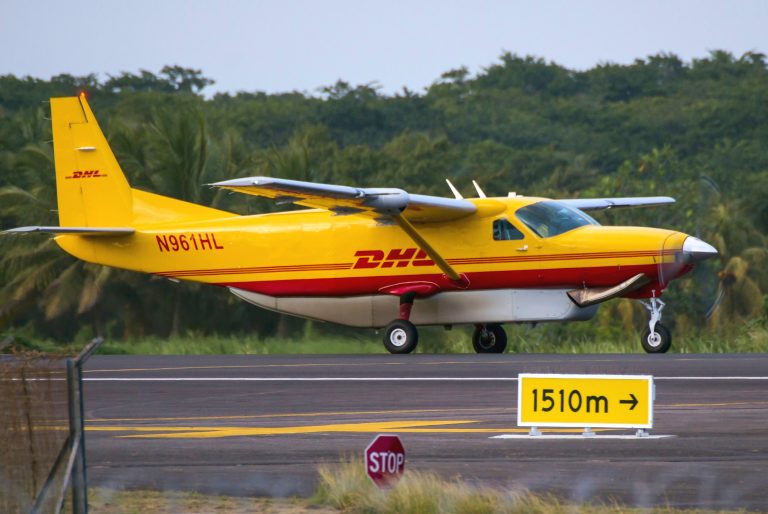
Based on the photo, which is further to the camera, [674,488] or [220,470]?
[220,470]

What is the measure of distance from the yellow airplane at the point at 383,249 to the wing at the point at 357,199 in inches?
1.2

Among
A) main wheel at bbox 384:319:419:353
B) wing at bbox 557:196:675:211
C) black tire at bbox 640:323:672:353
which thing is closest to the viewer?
black tire at bbox 640:323:672:353

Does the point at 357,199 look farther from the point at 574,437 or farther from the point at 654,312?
the point at 574,437

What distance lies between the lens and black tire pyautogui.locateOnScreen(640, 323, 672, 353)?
840 inches

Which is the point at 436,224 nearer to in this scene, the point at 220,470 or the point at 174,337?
the point at 174,337

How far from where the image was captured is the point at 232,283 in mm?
24109

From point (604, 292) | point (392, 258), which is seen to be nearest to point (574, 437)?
point (604, 292)

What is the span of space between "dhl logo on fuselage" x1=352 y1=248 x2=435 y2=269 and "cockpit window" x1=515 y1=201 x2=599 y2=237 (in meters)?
1.67

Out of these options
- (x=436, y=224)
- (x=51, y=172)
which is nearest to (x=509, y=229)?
(x=436, y=224)

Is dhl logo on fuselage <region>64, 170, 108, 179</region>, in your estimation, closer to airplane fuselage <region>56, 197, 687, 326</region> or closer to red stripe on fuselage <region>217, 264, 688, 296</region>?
airplane fuselage <region>56, 197, 687, 326</region>

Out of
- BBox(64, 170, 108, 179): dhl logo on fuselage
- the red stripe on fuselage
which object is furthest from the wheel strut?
BBox(64, 170, 108, 179): dhl logo on fuselage

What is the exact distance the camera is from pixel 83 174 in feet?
81.7

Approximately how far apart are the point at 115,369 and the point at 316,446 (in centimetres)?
958

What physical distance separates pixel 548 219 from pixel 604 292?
1.43 metres
